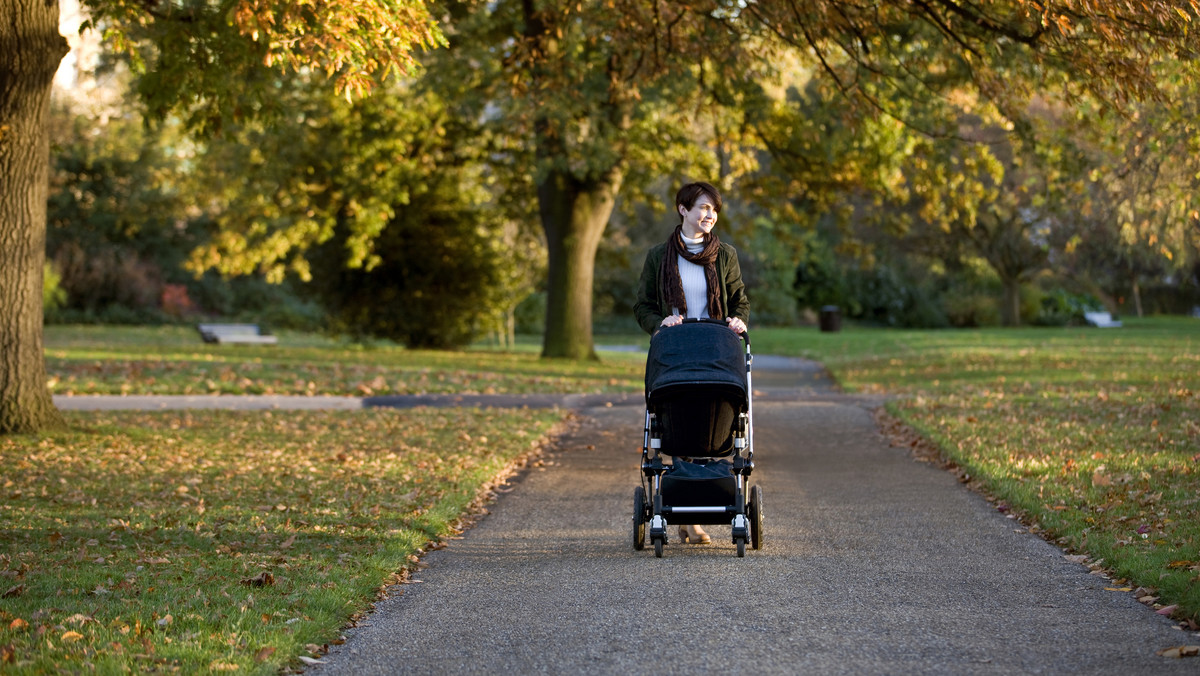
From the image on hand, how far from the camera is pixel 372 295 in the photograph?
96.7ft

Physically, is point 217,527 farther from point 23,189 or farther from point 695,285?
point 23,189

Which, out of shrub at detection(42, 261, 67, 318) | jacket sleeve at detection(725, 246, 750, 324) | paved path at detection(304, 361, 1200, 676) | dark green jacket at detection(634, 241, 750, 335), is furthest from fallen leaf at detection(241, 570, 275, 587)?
shrub at detection(42, 261, 67, 318)

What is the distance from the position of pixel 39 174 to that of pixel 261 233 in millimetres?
15203

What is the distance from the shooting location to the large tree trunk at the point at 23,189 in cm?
1129

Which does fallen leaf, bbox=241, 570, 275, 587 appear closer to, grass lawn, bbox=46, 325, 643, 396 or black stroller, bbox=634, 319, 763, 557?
black stroller, bbox=634, 319, 763, 557

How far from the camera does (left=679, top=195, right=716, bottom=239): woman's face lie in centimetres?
712

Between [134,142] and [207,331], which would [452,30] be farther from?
[134,142]

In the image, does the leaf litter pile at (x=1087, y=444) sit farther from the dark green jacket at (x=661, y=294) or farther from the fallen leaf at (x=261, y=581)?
the fallen leaf at (x=261, y=581)

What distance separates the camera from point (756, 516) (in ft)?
23.4

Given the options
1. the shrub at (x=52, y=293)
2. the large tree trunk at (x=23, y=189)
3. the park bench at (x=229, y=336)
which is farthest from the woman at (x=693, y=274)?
the shrub at (x=52, y=293)

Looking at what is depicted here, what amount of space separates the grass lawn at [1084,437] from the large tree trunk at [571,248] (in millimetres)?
5455

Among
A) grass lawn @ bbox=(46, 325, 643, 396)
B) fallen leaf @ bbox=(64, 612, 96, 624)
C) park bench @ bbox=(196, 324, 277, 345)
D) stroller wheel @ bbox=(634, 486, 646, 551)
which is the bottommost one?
fallen leaf @ bbox=(64, 612, 96, 624)

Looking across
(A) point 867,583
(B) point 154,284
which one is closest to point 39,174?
(A) point 867,583

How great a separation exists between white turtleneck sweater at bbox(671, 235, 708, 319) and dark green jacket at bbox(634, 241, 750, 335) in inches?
4.1
